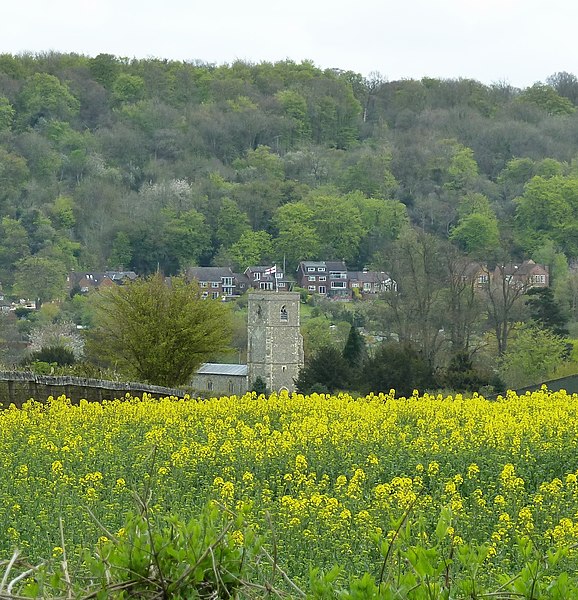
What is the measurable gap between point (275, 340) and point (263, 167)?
7188 centimetres

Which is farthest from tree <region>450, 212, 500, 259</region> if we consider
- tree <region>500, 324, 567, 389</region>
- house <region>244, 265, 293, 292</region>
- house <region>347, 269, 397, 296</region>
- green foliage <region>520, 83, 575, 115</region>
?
tree <region>500, 324, 567, 389</region>

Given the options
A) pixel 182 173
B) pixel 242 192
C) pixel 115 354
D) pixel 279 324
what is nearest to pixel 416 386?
pixel 115 354

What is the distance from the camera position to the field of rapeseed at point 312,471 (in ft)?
26.3

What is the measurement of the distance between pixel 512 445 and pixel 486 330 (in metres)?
57.2

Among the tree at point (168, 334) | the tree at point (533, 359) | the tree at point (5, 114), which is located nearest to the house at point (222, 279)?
the tree at point (5, 114)

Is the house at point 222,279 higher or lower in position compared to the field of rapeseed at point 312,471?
higher

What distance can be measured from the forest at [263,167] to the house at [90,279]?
1745mm

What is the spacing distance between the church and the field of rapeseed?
157 ft

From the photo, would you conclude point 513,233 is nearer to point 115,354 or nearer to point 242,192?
point 242,192

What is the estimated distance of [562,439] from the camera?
39.1ft

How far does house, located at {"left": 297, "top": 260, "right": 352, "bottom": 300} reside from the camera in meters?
111

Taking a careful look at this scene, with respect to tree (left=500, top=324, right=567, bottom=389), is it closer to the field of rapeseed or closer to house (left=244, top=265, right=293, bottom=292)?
the field of rapeseed

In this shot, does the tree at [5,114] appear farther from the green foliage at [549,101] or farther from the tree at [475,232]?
the green foliage at [549,101]

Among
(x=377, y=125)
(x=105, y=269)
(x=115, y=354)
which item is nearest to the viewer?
(x=115, y=354)
